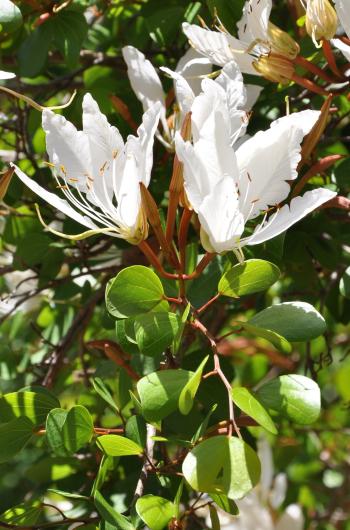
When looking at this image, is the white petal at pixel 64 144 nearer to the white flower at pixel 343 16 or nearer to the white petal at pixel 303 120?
the white petal at pixel 303 120

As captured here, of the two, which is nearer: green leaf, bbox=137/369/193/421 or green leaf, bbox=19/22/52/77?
green leaf, bbox=137/369/193/421

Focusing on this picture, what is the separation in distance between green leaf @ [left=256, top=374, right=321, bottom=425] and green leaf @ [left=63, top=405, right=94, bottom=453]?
7.4 inches

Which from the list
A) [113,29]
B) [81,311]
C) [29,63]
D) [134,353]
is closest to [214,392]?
[134,353]

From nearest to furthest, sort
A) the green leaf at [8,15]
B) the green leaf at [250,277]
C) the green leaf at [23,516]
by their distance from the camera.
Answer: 1. the green leaf at [250,277]
2. the green leaf at [23,516]
3. the green leaf at [8,15]

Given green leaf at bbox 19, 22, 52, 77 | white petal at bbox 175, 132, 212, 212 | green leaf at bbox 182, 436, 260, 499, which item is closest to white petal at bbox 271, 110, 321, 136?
white petal at bbox 175, 132, 212, 212

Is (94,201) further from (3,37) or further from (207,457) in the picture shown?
(3,37)

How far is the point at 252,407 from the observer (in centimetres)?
79

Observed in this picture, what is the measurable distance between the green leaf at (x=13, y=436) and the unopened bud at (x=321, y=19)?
21.7 inches

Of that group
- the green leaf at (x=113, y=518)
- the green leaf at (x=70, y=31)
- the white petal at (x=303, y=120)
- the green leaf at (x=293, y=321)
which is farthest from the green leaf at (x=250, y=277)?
the green leaf at (x=70, y=31)

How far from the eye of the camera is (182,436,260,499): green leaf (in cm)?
75

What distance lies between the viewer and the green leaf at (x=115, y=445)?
2.89 feet

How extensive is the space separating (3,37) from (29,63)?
6cm

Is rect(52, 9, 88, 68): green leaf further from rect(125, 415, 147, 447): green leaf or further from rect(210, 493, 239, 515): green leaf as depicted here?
rect(210, 493, 239, 515): green leaf

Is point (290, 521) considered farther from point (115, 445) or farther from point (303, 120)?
point (303, 120)
